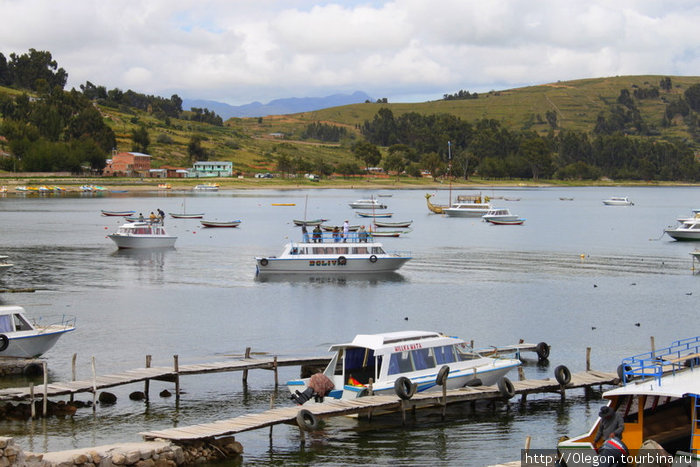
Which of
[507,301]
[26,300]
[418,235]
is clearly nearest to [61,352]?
[26,300]

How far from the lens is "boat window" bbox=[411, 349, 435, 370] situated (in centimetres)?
3319

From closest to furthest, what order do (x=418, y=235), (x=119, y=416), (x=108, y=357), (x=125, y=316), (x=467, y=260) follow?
(x=119, y=416) < (x=108, y=357) < (x=125, y=316) < (x=467, y=260) < (x=418, y=235)

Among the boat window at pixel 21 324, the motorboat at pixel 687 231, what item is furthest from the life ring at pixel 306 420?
the motorboat at pixel 687 231

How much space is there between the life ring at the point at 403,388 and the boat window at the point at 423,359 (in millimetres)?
2294

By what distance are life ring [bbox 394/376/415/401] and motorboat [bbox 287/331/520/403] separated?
0.04 meters

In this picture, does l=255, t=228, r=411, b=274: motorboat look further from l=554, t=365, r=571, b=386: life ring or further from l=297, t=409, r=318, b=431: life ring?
l=297, t=409, r=318, b=431: life ring

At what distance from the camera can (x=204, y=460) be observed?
1047 inches

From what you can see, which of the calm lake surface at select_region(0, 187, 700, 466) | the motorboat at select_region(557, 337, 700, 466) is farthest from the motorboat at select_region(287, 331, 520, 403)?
the motorboat at select_region(557, 337, 700, 466)

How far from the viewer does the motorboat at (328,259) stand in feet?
236

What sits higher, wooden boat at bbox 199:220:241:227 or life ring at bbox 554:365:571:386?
wooden boat at bbox 199:220:241:227

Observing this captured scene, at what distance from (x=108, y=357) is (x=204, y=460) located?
1674 centimetres

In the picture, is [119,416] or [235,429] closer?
[235,429]

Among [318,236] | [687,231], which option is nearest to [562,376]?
[318,236]

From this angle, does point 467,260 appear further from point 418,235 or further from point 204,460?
point 204,460
